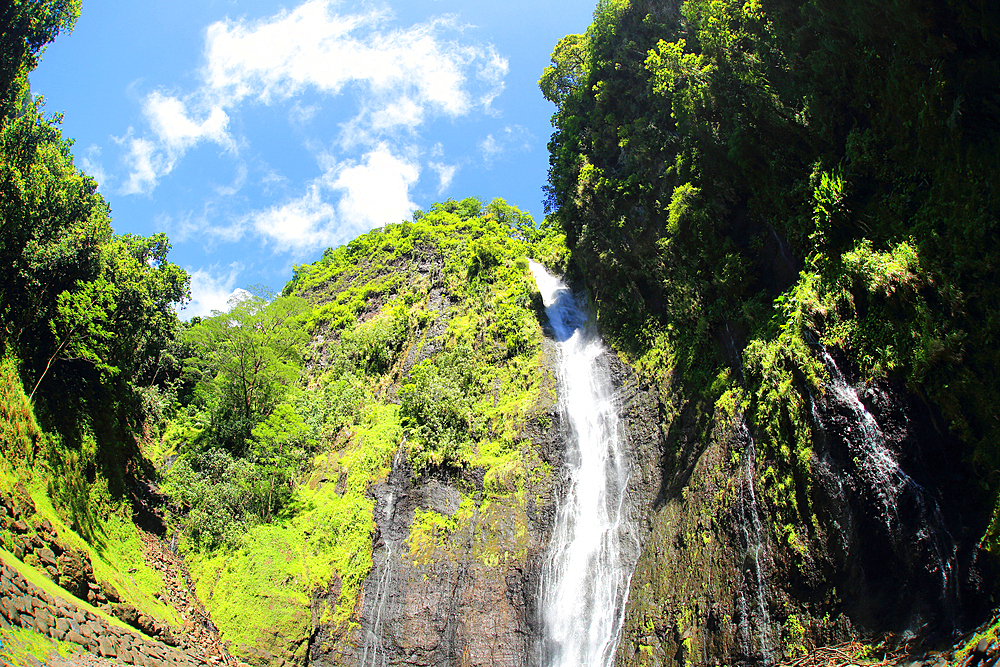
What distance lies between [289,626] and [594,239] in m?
17.7

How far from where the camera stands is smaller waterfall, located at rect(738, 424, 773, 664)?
11.2 m

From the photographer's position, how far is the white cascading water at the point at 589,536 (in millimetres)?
14625

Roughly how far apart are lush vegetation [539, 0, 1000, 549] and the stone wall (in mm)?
12893

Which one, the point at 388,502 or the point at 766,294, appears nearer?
the point at 766,294

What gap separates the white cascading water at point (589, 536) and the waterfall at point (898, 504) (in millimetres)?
6730

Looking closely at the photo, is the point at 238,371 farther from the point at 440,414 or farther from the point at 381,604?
the point at 381,604

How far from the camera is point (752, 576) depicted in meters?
11.9

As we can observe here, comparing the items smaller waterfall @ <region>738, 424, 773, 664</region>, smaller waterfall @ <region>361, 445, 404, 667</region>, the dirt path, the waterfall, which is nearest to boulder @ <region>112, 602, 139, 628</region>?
the dirt path

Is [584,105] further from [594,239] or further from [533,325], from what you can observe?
[533,325]

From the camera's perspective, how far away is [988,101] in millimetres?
9461

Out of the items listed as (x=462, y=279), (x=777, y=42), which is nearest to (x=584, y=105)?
(x=462, y=279)

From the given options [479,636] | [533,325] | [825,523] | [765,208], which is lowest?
[479,636]

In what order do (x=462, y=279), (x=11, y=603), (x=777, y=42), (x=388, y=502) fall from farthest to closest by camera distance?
(x=462, y=279) < (x=388, y=502) < (x=777, y=42) < (x=11, y=603)

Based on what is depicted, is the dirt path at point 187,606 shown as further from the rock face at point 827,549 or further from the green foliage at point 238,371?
the rock face at point 827,549
